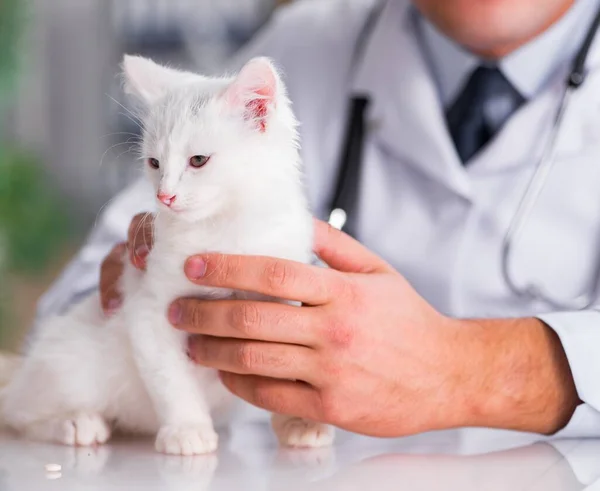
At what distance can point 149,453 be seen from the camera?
0.86 m

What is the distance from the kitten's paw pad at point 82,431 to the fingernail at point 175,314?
0.54 feet

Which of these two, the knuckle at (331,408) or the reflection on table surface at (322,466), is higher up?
the knuckle at (331,408)

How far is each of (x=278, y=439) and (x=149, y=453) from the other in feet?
0.51

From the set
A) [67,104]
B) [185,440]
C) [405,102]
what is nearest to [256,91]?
[185,440]

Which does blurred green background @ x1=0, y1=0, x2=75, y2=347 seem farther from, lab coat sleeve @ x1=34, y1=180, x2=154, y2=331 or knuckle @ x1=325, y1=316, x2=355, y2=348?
knuckle @ x1=325, y1=316, x2=355, y2=348

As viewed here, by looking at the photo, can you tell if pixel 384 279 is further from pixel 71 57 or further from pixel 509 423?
pixel 71 57

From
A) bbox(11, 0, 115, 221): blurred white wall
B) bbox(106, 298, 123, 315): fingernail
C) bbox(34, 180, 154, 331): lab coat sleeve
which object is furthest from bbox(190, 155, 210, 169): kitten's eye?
bbox(11, 0, 115, 221): blurred white wall

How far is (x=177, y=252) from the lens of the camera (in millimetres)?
829

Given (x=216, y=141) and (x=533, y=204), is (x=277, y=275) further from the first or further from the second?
(x=533, y=204)

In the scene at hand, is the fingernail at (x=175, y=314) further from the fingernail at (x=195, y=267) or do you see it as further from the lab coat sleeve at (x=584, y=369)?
the lab coat sleeve at (x=584, y=369)

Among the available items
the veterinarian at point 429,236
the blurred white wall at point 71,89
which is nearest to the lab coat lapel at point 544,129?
the veterinarian at point 429,236

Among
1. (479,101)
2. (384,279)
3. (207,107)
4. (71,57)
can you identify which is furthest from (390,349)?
(71,57)

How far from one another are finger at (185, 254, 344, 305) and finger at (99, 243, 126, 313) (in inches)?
6.4

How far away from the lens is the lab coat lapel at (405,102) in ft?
4.24
